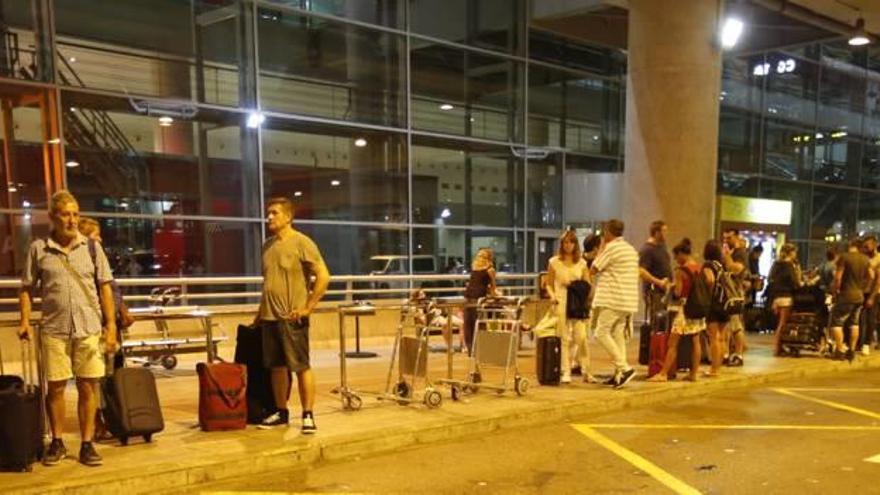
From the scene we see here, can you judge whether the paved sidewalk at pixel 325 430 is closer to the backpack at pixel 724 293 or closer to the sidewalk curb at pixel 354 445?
the sidewalk curb at pixel 354 445

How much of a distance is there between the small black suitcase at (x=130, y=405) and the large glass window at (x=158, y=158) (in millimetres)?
9535

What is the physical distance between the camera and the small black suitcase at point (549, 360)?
8234 mm

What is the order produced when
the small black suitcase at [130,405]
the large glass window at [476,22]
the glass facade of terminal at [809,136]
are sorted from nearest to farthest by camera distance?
the small black suitcase at [130,405] → the large glass window at [476,22] → the glass facade of terminal at [809,136]

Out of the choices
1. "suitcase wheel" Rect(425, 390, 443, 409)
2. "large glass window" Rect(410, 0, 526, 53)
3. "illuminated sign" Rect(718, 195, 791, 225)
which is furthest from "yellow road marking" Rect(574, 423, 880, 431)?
"large glass window" Rect(410, 0, 526, 53)

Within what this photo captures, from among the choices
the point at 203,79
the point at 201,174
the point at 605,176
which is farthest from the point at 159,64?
the point at 605,176

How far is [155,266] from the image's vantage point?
15250 mm

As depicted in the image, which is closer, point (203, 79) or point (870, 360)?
point (870, 360)

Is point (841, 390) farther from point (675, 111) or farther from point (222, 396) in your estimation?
point (222, 396)

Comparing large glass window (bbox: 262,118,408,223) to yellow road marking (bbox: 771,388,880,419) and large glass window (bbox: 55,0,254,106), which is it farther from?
yellow road marking (bbox: 771,388,880,419)

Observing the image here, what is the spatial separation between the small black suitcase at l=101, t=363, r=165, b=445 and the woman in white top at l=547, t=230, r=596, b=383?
4.43 metres

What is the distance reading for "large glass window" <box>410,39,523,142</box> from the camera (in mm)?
19969

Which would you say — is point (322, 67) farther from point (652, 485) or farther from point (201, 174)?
point (652, 485)

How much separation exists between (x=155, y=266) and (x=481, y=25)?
10.7 metres

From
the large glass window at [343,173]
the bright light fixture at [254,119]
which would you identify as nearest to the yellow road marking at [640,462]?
the bright light fixture at [254,119]
